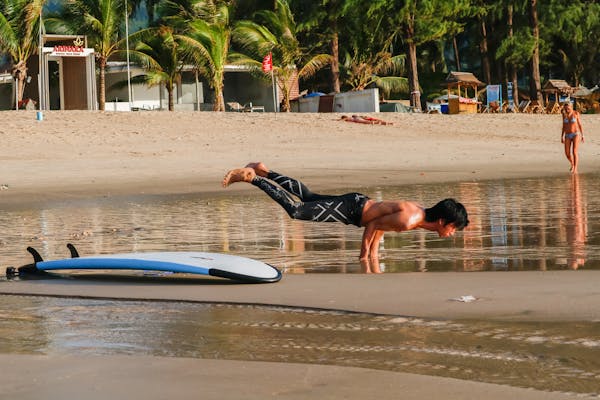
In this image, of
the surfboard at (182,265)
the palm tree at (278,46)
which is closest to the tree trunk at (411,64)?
the palm tree at (278,46)

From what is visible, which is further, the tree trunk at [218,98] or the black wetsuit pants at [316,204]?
the tree trunk at [218,98]

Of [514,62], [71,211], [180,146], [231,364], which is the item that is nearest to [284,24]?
[514,62]

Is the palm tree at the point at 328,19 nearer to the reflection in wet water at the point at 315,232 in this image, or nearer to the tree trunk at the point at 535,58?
the tree trunk at the point at 535,58

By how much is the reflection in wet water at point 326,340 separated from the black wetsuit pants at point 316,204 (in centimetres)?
217

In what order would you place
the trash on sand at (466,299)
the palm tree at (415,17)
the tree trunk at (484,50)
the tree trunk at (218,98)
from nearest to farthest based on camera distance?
the trash on sand at (466,299) < the tree trunk at (218,98) < the palm tree at (415,17) < the tree trunk at (484,50)

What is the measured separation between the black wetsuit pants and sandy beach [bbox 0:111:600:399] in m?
0.88

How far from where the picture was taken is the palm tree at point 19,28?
33375mm

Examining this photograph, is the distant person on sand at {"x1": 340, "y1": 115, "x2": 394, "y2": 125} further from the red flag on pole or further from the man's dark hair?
the man's dark hair

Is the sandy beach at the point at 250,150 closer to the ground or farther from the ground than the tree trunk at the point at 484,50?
closer to the ground

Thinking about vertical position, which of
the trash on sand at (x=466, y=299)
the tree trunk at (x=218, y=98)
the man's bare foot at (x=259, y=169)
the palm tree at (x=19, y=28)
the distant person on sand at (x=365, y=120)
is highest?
the palm tree at (x=19, y=28)

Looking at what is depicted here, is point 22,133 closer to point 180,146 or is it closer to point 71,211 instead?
point 180,146

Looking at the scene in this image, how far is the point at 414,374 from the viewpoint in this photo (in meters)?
4.53

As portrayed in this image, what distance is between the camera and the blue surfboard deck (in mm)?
7320

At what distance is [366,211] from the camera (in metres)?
8.37
